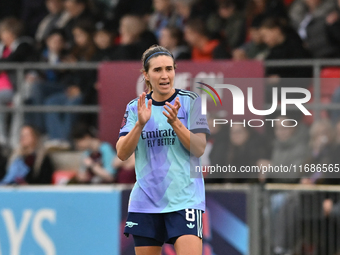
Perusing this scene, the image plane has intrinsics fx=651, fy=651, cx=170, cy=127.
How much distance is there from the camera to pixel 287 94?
7.83 m

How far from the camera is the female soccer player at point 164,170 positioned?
470cm

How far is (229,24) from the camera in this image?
1047 cm

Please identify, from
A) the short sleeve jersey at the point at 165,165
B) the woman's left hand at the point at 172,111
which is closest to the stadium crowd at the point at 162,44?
the short sleeve jersey at the point at 165,165

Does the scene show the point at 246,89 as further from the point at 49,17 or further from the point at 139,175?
the point at 49,17

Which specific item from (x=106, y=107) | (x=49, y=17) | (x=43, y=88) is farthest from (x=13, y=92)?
(x=49, y=17)

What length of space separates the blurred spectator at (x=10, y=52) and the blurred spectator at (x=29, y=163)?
0.62m

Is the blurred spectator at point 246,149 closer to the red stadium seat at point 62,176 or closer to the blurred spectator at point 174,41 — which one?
the blurred spectator at point 174,41

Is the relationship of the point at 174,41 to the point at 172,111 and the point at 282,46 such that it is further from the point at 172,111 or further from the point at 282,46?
the point at 172,111

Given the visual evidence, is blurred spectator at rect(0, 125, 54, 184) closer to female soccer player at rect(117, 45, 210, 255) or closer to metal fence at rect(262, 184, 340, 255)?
metal fence at rect(262, 184, 340, 255)

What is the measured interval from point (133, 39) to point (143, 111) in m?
5.62

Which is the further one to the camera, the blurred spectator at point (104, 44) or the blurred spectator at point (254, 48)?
the blurred spectator at point (104, 44)

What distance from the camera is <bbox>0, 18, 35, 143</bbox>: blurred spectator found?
32.8 feet

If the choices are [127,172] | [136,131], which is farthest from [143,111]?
[127,172]

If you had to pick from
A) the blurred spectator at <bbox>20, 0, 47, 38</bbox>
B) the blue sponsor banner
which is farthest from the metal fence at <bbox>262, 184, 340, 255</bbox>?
the blurred spectator at <bbox>20, 0, 47, 38</bbox>
